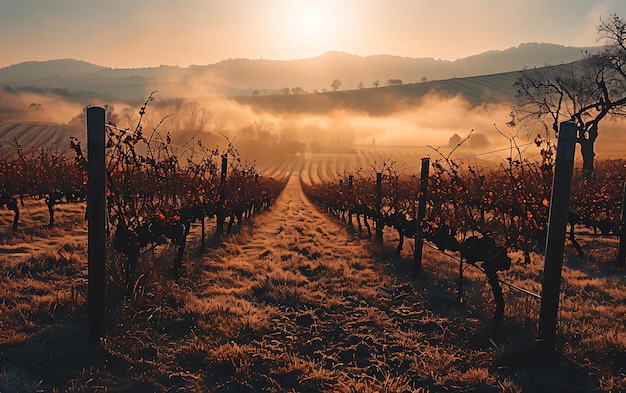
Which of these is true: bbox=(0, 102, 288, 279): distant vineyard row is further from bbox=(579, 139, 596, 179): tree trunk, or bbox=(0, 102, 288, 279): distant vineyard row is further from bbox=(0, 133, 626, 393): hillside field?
bbox=(579, 139, 596, 179): tree trunk

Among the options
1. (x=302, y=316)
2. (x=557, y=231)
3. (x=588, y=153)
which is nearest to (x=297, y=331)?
(x=302, y=316)

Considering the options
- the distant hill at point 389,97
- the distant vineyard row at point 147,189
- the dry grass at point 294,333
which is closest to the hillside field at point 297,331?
the dry grass at point 294,333

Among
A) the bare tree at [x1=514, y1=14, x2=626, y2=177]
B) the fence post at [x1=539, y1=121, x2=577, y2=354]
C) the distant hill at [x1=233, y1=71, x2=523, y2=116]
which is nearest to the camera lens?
the fence post at [x1=539, y1=121, x2=577, y2=354]

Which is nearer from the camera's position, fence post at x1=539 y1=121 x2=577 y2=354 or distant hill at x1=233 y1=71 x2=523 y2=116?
fence post at x1=539 y1=121 x2=577 y2=354

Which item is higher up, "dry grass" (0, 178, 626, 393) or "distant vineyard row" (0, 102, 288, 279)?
"distant vineyard row" (0, 102, 288, 279)

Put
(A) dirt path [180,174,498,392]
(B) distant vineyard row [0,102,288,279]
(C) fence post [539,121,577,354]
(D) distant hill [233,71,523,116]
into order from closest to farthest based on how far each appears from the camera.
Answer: (A) dirt path [180,174,498,392], (C) fence post [539,121,577,354], (B) distant vineyard row [0,102,288,279], (D) distant hill [233,71,523,116]

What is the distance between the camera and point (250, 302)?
20.7 ft

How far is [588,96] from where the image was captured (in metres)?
25.5

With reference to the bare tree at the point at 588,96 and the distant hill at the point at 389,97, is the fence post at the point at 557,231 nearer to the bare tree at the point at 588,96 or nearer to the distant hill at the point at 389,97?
the bare tree at the point at 588,96

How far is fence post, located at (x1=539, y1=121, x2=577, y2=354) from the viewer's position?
4156 mm

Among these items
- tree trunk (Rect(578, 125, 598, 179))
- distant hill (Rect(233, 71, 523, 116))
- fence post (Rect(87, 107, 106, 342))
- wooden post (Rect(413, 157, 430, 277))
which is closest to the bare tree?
tree trunk (Rect(578, 125, 598, 179))

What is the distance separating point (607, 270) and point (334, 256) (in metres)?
6.41

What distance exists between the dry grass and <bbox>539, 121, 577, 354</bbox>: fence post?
1.03ft

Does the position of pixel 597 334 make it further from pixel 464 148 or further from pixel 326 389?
pixel 464 148
